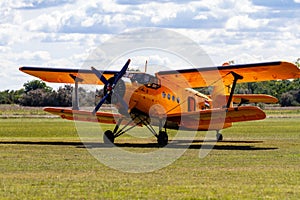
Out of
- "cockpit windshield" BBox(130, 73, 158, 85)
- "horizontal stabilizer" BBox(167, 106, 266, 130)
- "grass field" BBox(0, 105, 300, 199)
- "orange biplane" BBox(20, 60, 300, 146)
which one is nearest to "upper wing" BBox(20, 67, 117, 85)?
"orange biplane" BBox(20, 60, 300, 146)

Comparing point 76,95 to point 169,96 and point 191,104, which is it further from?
point 191,104

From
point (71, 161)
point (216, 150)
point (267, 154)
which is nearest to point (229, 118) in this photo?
point (216, 150)

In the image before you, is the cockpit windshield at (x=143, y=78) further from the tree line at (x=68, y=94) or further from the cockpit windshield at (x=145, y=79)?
the tree line at (x=68, y=94)

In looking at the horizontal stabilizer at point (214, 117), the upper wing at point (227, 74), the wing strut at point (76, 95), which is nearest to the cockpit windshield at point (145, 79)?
the upper wing at point (227, 74)

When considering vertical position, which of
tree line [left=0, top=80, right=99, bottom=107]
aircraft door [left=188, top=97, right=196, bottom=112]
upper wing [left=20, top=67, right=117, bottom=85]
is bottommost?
tree line [left=0, top=80, right=99, bottom=107]

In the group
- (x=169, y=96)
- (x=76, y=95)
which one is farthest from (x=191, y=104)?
(x=76, y=95)

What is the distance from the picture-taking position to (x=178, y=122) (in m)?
27.5

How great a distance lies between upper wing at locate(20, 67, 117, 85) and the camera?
1125 inches

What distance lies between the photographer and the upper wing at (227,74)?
24.8 metres

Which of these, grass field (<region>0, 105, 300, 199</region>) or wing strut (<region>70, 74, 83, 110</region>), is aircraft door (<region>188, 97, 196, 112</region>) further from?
grass field (<region>0, 105, 300, 199</region>)

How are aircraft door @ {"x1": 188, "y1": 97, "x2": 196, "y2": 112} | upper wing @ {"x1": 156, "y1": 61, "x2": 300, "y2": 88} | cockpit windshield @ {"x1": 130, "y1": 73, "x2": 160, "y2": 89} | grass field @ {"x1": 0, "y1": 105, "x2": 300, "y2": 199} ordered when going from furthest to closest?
aircraft door @ {"x1": 188, "y1": 97, "x2": 196, "y2": 112} < cockpit windshield @ {"x1": 130, "y1": 73, "x2": 160, "y2": 89} < upper wing @ {"x1": 156, "y1": 61, "x2": 300, "y2": 88} < grass field @ {"x1": 0, "y1": 105, "x2": 300, "y2": 199}

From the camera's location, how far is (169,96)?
1086 inches

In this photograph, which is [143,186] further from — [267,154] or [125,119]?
[125,119]

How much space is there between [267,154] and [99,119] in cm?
950
